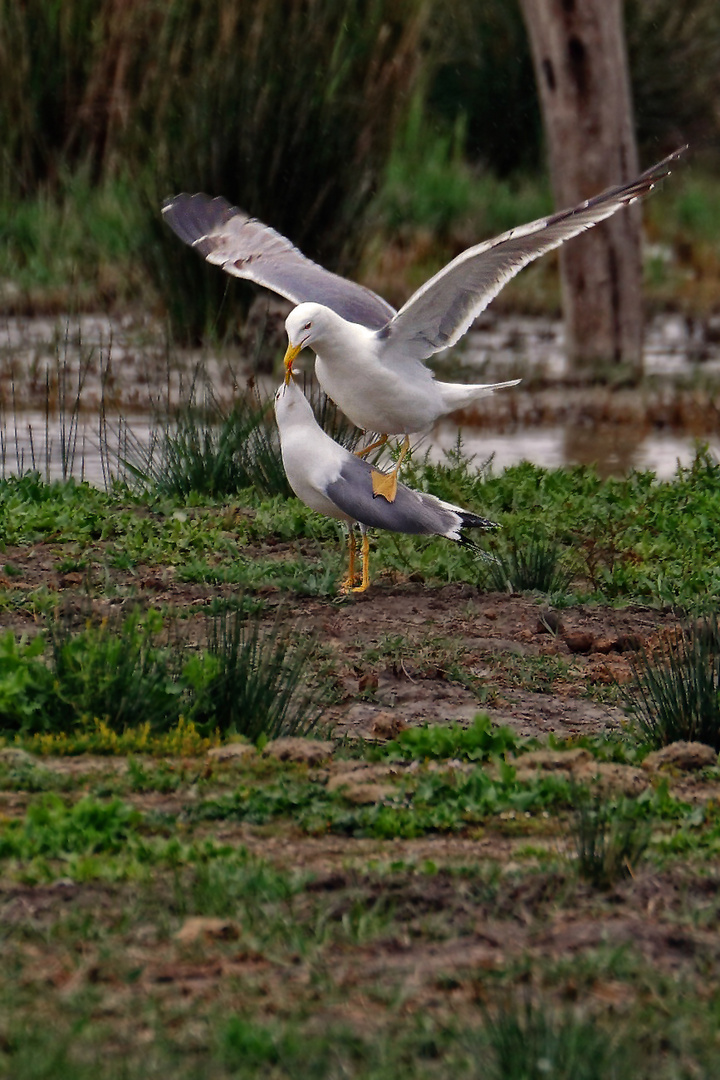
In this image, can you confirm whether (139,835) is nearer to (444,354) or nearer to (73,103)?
(444,354)

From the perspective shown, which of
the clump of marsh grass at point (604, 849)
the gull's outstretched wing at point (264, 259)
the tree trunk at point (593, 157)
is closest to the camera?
the clump of marsh grass at point (604, 849)

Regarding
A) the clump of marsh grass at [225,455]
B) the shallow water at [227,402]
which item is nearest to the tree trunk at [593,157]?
the shallow water at [227,402]

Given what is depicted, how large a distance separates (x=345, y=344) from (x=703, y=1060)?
13.4ft

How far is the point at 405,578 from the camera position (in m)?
7.05

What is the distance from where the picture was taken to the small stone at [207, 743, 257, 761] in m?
4.64

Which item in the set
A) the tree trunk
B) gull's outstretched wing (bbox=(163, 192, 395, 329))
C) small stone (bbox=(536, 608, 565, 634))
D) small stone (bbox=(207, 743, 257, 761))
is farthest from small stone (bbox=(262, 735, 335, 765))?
the tree trunk

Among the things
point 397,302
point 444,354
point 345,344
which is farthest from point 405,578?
point 397,302

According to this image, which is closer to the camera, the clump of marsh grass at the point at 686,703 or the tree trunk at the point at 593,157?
the clump of marsh grass at the point at 686,703

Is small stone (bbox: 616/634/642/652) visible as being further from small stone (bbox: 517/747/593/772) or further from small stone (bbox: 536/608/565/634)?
small stone (bbox: 517/747/593/772)

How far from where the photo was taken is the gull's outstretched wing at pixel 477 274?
20.9 feet

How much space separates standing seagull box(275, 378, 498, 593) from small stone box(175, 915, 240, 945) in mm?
3003

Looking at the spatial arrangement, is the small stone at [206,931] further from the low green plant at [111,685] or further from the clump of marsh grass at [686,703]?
the clump of marsh grass at [686,703]

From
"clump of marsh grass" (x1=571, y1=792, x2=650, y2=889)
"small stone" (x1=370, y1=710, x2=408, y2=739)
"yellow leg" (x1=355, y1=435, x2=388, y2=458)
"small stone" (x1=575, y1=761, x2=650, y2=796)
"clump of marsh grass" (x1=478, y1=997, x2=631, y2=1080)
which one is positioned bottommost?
"clump of marsh grass" (x1=478, y1=997, x2=631, y2=1080)

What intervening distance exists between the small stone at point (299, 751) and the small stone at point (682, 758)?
2.73ft
